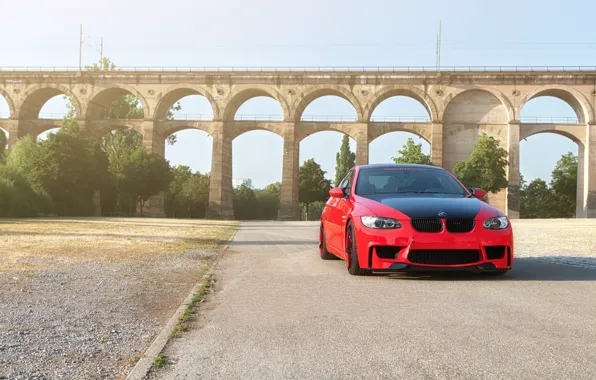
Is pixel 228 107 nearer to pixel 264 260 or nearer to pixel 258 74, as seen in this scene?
pixel 258 74

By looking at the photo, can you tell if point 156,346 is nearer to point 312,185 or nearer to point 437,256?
point 437,256

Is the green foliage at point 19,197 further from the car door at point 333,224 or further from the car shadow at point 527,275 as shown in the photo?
the car shadow at point 527,275

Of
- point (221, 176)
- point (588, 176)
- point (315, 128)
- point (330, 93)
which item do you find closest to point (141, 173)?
point (221, 176)

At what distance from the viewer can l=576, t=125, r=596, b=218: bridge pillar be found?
5197cm

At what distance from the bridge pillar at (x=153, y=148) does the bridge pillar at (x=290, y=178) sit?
11.8m

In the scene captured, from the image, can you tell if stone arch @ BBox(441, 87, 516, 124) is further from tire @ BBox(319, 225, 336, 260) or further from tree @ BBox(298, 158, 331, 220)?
tire @ BBox(319, 225, 336, 260)

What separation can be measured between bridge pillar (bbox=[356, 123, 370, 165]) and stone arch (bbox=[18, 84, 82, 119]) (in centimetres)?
2634

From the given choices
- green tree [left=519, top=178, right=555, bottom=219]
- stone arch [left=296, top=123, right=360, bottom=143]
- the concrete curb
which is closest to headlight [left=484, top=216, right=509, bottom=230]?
the concrete curb

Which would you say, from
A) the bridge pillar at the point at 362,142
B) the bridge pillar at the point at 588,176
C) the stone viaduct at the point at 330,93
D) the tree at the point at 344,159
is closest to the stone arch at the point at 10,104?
the stone viaduct at the point at 330,93

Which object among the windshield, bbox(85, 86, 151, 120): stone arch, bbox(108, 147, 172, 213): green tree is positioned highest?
bbox(85, 86, 151, 120): stone arch

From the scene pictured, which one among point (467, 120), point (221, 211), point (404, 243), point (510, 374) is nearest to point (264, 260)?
point (404, 243)

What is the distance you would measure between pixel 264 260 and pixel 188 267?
1714mm

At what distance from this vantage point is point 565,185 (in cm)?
8131

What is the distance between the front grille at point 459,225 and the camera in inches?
284
